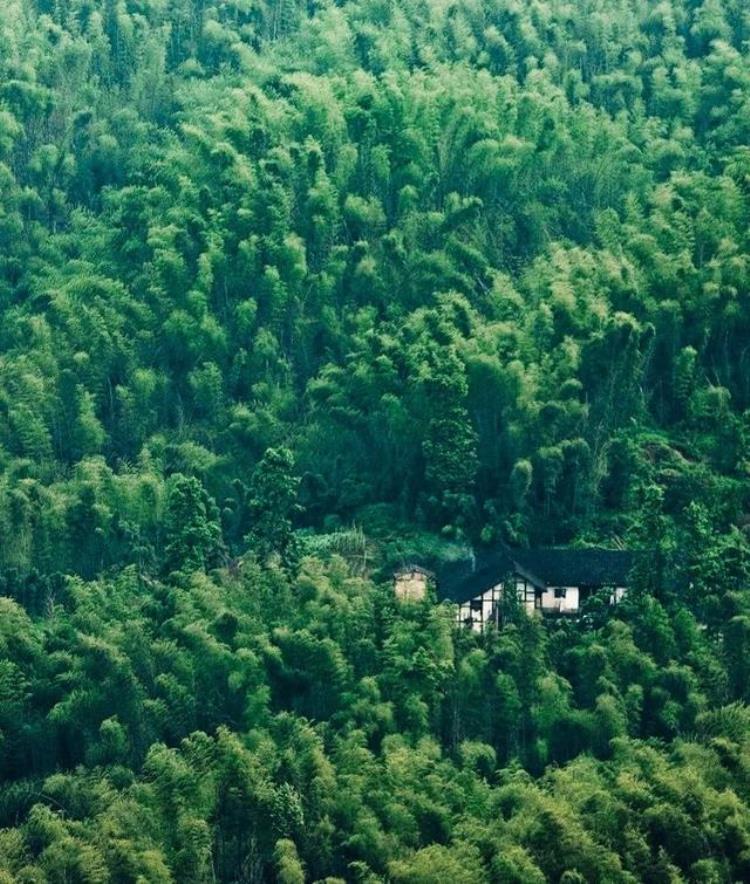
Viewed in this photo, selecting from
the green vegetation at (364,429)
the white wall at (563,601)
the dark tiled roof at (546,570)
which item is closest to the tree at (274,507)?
the green vegetation at (364,429)

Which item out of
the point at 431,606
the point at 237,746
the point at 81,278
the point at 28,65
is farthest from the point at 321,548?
the point at 28,65

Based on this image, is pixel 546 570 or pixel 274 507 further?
pixel 274 507

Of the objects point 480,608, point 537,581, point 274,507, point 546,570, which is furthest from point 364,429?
point 480,608

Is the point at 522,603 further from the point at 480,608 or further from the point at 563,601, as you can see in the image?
the point at 563,601

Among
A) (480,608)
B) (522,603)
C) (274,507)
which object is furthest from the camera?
(274,507)

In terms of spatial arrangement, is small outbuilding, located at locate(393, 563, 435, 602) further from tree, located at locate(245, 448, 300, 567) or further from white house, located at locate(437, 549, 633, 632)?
tree, located at locate(245, 448, 300, 567)

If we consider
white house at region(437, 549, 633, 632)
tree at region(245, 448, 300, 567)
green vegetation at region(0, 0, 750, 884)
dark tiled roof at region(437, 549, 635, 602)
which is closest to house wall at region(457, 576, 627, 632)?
white house at region(437, 549, 633, 632)
